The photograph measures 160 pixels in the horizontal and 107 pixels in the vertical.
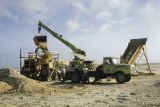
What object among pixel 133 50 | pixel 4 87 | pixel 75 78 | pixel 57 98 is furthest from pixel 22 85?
pixel 133 50

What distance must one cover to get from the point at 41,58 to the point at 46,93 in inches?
642

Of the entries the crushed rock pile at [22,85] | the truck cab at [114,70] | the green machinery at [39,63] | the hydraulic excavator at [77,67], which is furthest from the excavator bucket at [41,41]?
the crushed rock pile at [22,85]

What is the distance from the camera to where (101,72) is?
37.5 metres

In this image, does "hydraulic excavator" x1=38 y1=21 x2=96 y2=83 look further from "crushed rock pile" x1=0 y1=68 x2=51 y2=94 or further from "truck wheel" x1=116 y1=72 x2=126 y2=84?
"crushed rock pile" x1=0 y1=68 x2=51 y2=94

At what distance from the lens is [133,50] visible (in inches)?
1725

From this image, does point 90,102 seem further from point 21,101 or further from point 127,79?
point 127,79

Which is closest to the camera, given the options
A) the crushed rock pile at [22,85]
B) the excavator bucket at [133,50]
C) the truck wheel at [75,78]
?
the crushed rock pile at [22,85]

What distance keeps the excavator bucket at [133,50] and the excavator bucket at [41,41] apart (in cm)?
865

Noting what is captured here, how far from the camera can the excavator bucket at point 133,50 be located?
43.1 metres

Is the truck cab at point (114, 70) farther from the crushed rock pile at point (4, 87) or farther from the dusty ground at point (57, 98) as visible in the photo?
the crushed rock pile at point (4, 87)

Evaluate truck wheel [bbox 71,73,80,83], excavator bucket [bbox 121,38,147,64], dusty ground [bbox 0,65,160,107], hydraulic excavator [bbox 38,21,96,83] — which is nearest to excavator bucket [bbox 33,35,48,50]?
hydraulic excavator [bbox 38,21,96,83]

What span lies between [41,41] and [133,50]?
1031cm

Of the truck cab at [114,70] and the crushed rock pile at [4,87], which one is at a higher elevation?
the truck cab at [114,70]

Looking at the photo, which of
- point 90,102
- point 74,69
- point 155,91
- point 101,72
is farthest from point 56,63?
point 90,102
